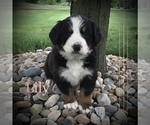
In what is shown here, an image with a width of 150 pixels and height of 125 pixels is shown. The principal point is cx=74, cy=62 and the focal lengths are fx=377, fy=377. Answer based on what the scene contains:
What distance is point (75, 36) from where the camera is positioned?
8.13 feet

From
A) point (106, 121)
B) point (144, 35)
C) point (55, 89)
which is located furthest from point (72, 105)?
point (144, 35)

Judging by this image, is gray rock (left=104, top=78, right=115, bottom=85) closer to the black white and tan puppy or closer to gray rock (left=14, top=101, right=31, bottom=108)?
the black white and tan puppy

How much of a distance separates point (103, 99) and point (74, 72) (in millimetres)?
297

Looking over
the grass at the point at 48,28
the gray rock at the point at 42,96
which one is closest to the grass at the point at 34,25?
the grass at the point at 48,28

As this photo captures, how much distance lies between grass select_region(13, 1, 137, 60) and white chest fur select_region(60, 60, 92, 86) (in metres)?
0.21

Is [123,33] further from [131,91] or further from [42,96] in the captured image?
[42,96]

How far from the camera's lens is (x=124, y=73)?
8.93ft

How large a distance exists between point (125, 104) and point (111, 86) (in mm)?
165

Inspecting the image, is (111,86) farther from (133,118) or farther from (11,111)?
(11,111)

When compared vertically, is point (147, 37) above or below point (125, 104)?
above

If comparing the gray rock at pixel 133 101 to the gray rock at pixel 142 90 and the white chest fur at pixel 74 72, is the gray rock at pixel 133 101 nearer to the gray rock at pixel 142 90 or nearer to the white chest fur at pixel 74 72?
the gray rock at pixel 142 90

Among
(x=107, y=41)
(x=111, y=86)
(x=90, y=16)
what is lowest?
(x=111, y=86)

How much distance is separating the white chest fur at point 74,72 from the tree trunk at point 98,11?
147 mm

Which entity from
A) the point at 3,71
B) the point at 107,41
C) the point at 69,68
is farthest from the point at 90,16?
the point at 3,71
